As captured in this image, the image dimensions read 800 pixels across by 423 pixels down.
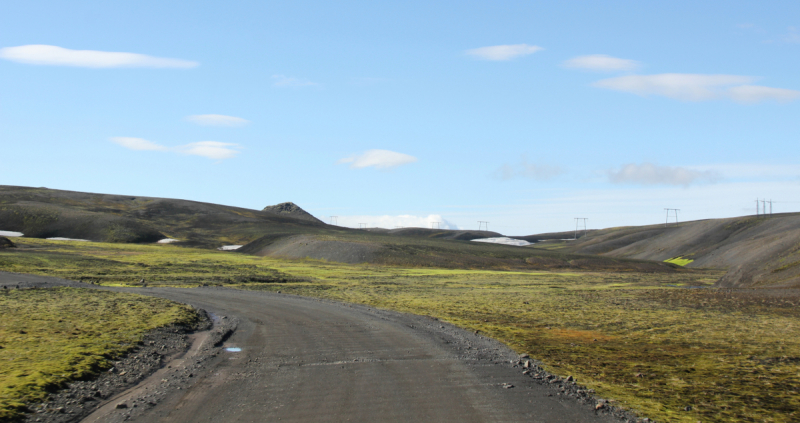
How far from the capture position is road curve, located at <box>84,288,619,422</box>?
1131 centimetres

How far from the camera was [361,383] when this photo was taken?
13.8m

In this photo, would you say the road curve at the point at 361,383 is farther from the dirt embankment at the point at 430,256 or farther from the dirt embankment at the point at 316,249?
the dirt embankment at the point at 316,249

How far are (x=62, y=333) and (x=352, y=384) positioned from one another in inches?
516

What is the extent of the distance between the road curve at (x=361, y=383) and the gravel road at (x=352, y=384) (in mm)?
23

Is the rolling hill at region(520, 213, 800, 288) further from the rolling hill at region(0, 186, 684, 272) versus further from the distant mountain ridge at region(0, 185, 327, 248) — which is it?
the distant mountain ridge at region(0, 185, 327, 248)

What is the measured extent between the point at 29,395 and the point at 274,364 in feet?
19.3

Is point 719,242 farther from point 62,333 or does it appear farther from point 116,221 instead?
point 62,333

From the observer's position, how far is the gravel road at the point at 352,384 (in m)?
11.3

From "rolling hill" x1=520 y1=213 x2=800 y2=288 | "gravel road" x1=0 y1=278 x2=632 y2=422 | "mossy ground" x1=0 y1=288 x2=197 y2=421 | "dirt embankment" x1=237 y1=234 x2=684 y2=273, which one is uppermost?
"rolling hill" x1=520 y1=213 x2=800 y2=288

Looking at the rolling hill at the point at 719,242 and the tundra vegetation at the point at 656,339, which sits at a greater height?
the rolling hill at the point at 719,242

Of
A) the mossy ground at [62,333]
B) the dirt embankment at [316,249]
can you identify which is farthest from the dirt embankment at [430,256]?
the mossy ground at [62,333]

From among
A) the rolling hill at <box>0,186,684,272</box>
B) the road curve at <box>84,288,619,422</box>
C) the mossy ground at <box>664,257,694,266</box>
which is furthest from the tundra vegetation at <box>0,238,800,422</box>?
the mossy ground at <box>664,257,694,266</box>

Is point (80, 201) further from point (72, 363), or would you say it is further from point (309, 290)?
point (72, 363)

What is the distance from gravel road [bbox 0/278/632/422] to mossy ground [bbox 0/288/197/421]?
6.65 ft
